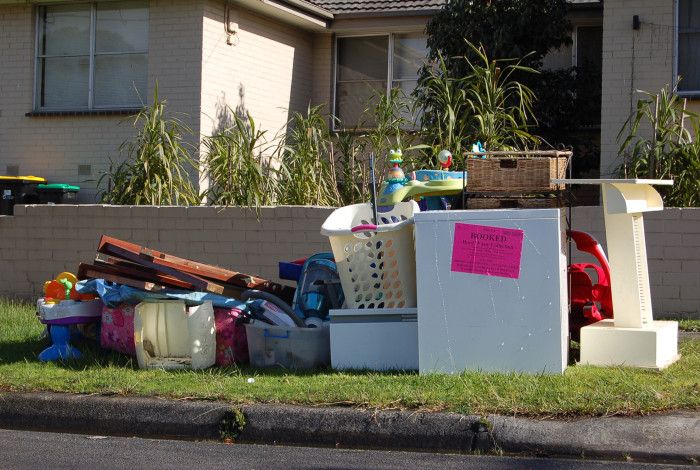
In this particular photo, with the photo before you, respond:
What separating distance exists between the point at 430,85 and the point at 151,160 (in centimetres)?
332

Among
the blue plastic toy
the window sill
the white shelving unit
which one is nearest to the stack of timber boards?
the blue plastic toy

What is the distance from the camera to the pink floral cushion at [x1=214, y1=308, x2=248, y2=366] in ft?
24.9

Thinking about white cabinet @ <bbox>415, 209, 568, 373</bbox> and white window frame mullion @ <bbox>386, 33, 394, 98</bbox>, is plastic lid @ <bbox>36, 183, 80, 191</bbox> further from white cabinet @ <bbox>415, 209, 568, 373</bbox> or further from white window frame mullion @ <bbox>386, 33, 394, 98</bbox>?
white cabinet @ <bbox>415, 209, 568, 373</bbox>

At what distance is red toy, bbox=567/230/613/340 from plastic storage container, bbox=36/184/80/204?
885 centimetres

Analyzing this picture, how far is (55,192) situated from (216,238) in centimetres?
432

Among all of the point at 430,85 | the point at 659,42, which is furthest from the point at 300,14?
the point at 659,42

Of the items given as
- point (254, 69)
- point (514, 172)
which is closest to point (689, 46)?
point (254, 69)

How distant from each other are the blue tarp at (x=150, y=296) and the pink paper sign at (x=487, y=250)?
1.79 meters

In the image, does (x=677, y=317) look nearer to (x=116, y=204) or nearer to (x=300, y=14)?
(x=116, y=204)

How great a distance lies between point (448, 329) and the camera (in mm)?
6750

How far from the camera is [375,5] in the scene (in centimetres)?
1631

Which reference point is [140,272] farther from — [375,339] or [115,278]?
[375,339]

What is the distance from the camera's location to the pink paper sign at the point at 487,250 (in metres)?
6.62

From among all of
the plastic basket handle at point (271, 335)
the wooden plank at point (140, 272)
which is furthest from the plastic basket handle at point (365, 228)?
the wooden plank at point (140, 272)
